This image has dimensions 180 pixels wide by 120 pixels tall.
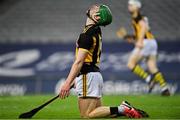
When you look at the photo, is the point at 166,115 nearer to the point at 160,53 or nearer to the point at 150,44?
the point at 150,44

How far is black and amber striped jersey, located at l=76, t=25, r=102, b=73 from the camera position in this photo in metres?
9.71

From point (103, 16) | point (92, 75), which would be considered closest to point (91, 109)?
point (92, 75)

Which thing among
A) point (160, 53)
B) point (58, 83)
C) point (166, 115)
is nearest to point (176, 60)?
point (160, 53)

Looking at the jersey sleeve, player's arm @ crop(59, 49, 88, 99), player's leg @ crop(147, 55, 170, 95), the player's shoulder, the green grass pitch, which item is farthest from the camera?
player's leg @ crop(147, 55, 170, 95)

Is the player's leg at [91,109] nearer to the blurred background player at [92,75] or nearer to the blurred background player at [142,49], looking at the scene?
the blurred background player at [92,75]

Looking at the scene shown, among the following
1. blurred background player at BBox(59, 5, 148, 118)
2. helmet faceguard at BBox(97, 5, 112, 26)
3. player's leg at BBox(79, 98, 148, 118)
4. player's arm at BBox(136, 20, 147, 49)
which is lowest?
player's leg at BBox(79, 98, 148, 118)

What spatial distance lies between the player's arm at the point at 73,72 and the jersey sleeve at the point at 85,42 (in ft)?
0.21

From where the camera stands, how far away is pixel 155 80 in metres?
16.8

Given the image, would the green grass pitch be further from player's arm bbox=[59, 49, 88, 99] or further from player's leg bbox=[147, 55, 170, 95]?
player's leg bbox=[147, 55, 170, 95]

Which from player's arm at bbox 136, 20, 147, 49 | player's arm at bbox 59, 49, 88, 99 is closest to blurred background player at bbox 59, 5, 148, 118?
player's arm at bbox 59, 49, 88, 99

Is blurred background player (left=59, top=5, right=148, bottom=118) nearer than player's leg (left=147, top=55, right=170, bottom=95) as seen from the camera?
Yes

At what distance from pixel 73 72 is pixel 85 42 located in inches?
17.6

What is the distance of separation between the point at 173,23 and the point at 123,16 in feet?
5.27

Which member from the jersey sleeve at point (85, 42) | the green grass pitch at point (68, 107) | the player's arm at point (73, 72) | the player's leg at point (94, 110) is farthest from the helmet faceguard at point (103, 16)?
the green grass pitch at point (68, 107)
